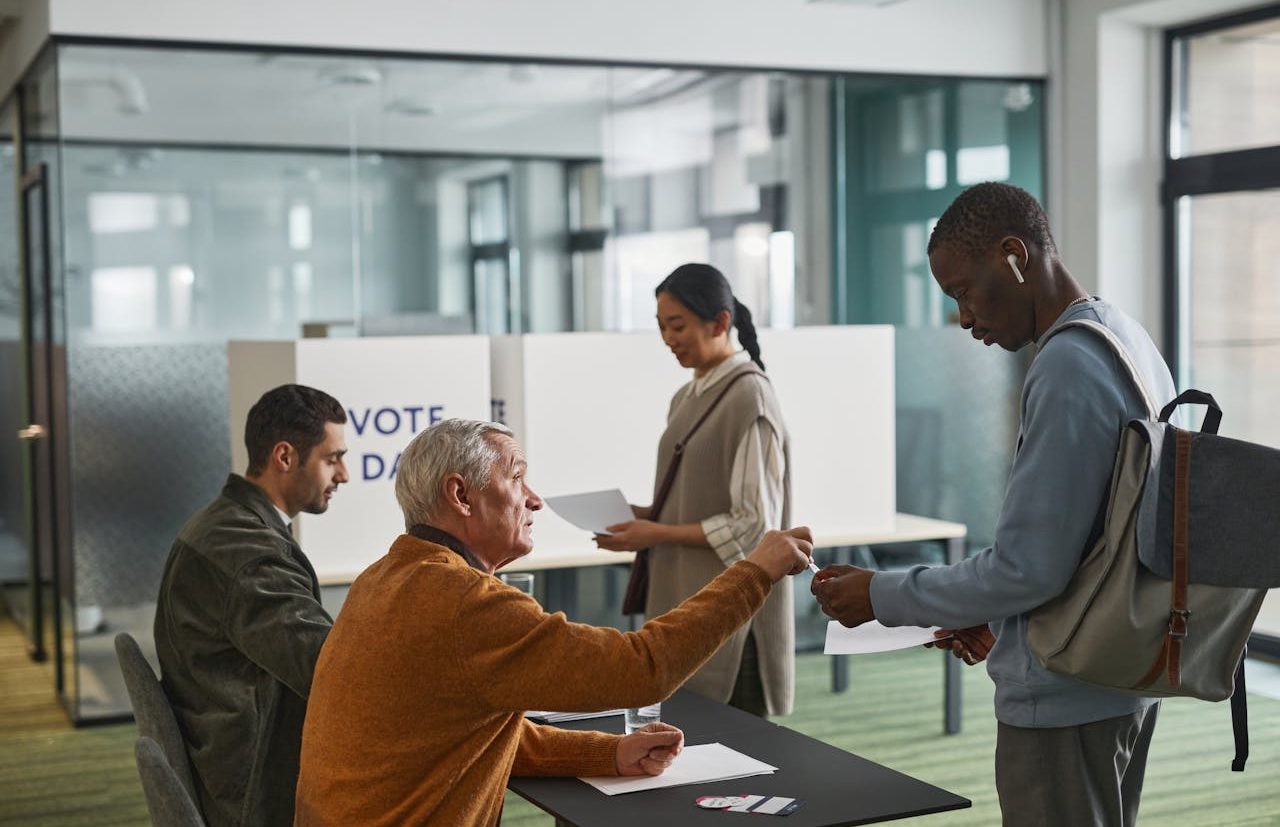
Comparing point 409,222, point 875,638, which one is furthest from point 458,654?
point 409,222

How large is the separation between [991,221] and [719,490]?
1.60 metres

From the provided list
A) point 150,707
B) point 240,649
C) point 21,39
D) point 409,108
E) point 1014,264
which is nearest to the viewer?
point 1014,264

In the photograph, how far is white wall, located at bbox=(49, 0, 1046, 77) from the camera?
18.9 feet

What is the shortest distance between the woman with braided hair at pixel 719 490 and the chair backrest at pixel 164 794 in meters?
1.79

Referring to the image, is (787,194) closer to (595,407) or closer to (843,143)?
(843,143)

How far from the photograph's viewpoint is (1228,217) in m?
6.62

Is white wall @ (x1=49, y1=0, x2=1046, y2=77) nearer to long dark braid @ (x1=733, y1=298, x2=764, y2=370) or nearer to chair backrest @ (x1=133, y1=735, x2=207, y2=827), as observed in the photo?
long dark braid @ (x1=733, y1=298, x2=764, y2=370)

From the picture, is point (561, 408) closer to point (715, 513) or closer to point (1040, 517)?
point (715, 513)

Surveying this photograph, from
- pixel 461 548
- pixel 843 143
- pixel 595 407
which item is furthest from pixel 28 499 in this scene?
pixel 461 548

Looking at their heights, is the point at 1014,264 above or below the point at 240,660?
above

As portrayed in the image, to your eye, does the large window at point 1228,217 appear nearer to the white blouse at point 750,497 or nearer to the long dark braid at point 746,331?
the long dark braid at point 746,331

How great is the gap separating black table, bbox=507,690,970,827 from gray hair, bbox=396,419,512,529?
458 mm

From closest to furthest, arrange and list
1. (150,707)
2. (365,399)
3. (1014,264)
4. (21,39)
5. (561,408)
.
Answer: (1014,264)
(150,707)
(365,399)
(561,408)
(21,39)

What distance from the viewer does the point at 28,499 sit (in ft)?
24.5
